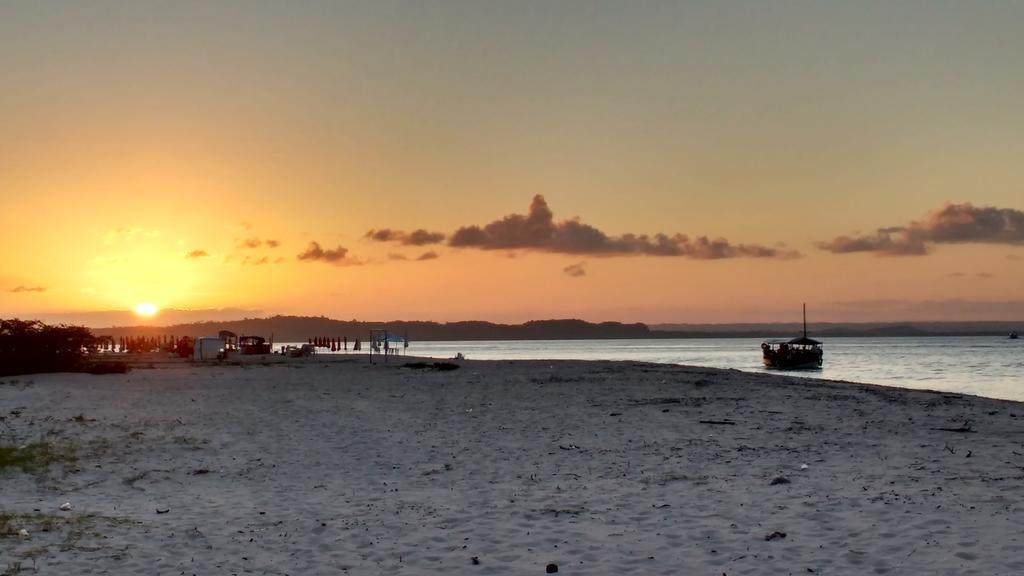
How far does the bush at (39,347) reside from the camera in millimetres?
37188

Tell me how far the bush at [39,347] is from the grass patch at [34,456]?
22.5m

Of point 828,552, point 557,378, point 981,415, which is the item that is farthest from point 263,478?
point 557,378

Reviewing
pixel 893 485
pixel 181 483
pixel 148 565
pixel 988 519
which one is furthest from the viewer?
pixel 181 483

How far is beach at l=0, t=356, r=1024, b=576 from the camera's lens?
9.72 metres

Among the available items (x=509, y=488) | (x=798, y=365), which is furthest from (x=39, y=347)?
(x=798, y=365)

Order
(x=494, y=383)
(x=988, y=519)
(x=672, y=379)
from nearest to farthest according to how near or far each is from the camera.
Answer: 1. (x=988, y=519)
2. (x=494, y=383)
3. (x=672, y=379)

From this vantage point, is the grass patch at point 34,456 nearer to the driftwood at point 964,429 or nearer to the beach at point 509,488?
the beach at point 509,488

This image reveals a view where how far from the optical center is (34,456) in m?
16.4

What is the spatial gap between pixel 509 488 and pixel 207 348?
5362 cm

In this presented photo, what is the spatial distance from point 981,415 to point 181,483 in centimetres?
2182

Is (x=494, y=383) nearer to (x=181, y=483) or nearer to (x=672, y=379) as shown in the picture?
(x=672, y=379)

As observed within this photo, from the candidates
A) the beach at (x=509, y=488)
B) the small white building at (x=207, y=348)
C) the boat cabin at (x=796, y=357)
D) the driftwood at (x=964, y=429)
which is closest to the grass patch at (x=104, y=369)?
the beach at (x=509, y=488)

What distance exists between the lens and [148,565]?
953cm

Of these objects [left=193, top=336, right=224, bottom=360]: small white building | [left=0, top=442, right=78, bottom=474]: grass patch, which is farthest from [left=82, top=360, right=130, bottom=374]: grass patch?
[left=0, top=442, right=78, bottom=474]: grass patch
